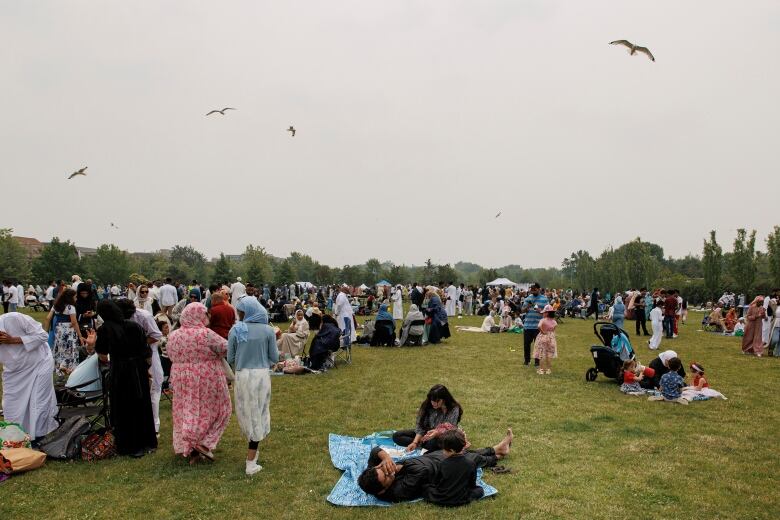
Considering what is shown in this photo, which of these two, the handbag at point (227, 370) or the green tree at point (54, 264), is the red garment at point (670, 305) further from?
the green tree at point (54, 264)

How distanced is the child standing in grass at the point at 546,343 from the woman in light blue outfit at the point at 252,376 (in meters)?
7.64

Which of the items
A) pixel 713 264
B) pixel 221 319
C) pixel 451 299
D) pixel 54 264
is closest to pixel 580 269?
pixel 713 264

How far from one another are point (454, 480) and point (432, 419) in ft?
5.13

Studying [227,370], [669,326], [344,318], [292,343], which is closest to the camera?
[227,370]

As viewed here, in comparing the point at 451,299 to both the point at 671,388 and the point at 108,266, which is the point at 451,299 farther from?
the point at 108,266

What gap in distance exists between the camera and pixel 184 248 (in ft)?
439

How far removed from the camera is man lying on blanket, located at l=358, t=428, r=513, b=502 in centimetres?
530


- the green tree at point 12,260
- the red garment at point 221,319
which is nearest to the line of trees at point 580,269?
the green tree at point 12,260

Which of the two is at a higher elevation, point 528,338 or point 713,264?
point 713,264

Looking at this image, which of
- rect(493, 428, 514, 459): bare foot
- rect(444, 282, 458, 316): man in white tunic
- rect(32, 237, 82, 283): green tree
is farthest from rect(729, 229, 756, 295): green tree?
rect(32, 237, 82, 283): green tree

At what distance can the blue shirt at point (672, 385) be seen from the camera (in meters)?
9.55

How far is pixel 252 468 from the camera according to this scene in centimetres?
603

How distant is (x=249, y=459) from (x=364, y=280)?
283 feet

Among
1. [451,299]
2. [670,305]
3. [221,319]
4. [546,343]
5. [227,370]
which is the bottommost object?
[546,343]
